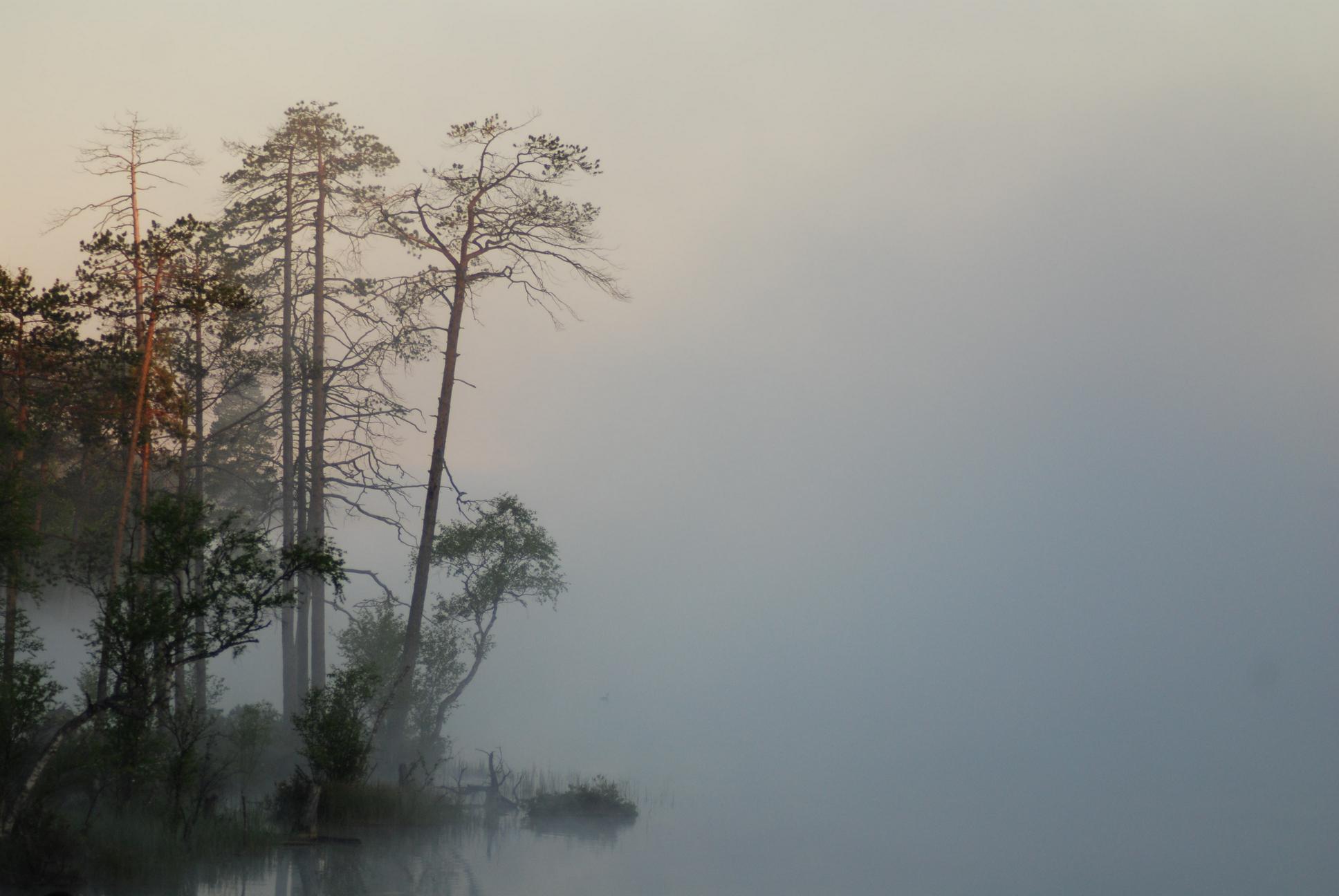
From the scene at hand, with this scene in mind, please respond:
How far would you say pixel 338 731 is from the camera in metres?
18.2

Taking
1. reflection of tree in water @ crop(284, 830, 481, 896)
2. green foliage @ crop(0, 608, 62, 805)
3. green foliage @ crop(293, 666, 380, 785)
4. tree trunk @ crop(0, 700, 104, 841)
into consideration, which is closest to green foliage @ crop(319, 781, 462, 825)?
green foliage @ crop(293, 666, 380, 785)

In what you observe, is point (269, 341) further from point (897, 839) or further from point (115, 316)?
point (897, 839)

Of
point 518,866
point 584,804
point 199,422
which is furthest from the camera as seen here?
point 199,422

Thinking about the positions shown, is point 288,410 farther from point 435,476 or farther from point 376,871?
point 376,871

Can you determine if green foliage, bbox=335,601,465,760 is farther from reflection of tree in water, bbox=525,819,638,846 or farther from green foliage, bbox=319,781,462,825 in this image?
green foliage, bbox=319,781,462,825

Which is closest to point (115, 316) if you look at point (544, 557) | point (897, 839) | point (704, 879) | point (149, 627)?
point (149, 627)

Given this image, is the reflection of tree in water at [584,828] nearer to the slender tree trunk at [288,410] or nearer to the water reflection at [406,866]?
Result: the water reflection at [406,866]

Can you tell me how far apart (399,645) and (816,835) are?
519 inches

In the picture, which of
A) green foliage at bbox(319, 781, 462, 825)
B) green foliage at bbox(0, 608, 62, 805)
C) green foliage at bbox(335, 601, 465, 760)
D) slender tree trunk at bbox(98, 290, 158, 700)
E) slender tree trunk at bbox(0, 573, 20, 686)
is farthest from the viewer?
green foliage at bbox(335, 601, 465, 760)

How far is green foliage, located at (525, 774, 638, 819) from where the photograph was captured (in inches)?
930

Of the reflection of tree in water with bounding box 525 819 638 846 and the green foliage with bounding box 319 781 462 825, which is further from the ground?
the green foliage with bounding box 319 781 462 825

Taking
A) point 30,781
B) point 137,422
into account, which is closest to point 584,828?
point 137,422

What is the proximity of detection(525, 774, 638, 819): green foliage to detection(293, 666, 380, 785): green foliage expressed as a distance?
19.0ft

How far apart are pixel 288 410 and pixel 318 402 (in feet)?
6.55
